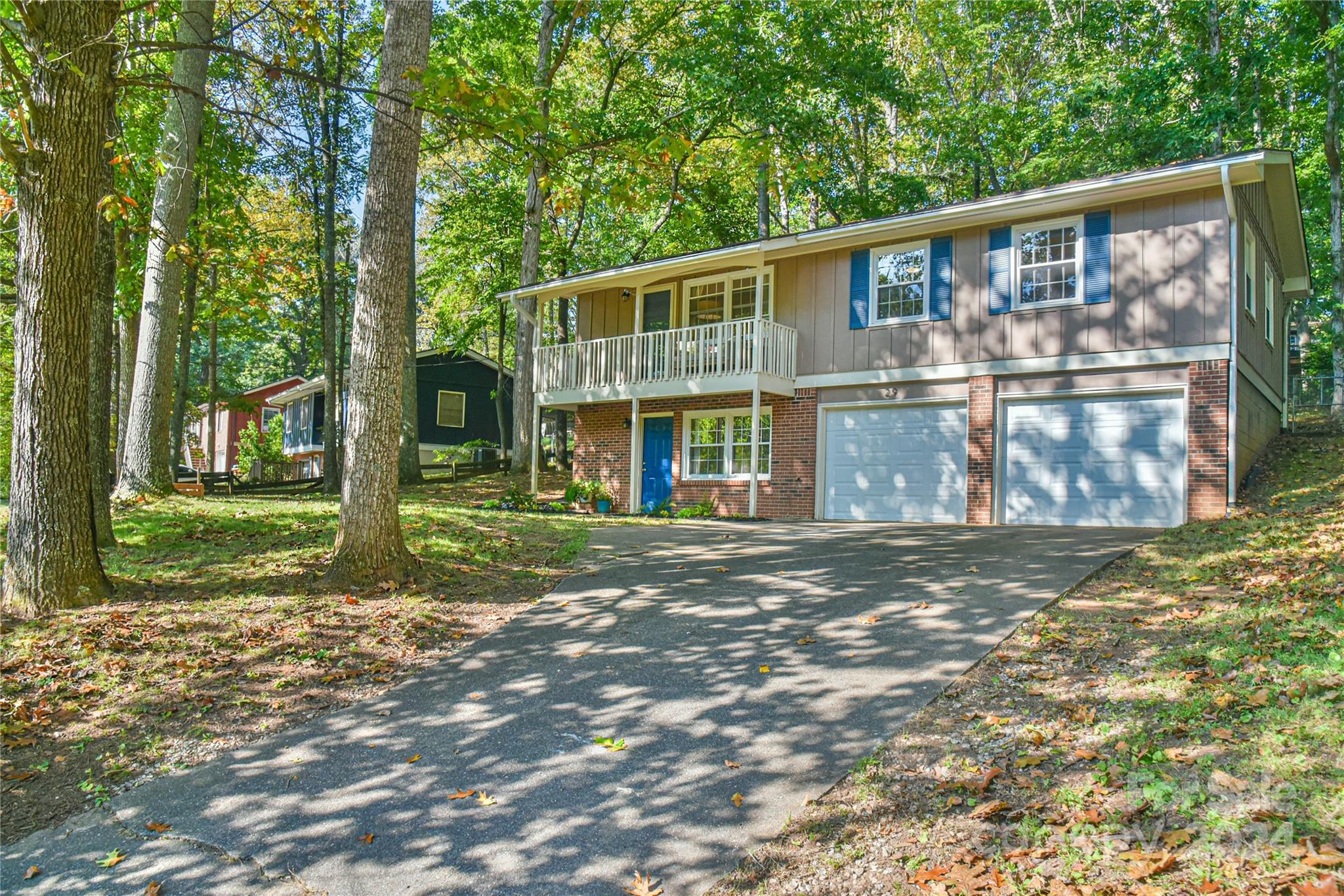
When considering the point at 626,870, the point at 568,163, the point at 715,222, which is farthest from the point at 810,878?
the point at 715,222

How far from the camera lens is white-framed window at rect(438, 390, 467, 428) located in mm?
34156

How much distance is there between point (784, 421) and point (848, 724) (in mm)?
11390

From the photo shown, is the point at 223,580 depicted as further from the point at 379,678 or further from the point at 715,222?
the point at 715,222

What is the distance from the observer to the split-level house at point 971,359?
12016mm

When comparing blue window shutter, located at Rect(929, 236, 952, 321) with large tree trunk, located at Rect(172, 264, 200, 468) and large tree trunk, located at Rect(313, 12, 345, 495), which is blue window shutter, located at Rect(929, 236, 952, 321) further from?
large tree trunk, located at Rect(313, 12, 345, 495)

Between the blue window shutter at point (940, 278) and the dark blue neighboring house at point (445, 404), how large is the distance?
2093cm

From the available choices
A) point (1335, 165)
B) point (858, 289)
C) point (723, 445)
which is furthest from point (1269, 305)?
point (723, 445)

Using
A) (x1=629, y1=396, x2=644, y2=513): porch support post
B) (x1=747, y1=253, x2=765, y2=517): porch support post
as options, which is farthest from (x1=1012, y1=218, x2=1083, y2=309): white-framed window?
(x1=629, y1=396, x2=644, y2=513): porch support post

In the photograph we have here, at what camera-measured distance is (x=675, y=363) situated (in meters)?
16.9

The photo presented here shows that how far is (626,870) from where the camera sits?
12.0ft

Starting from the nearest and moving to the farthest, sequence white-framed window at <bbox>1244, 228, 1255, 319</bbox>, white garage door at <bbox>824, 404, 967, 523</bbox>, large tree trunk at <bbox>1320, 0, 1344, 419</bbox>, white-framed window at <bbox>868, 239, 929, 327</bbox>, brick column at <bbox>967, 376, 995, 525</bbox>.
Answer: white-framed window at <bbox>1244, 228, 1255, 319</bbox>
brick column at <bbox>967, 376, 995, 525</bbox>
white garage door at <bbox>824, 404, 967, 523</bbox>
white-framed window at <bbox>868, 239, 929, 327</bbox>
large tree trunk at <bbox>1320, 0, 1344, 419</bbox>

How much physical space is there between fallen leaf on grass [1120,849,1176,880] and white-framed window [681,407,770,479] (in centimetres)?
1287

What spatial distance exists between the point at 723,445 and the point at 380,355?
33.0 ft

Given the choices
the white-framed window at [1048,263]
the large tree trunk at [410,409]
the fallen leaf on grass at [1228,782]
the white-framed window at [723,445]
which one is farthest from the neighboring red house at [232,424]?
the fallen leaf on grass at [1228,782]
